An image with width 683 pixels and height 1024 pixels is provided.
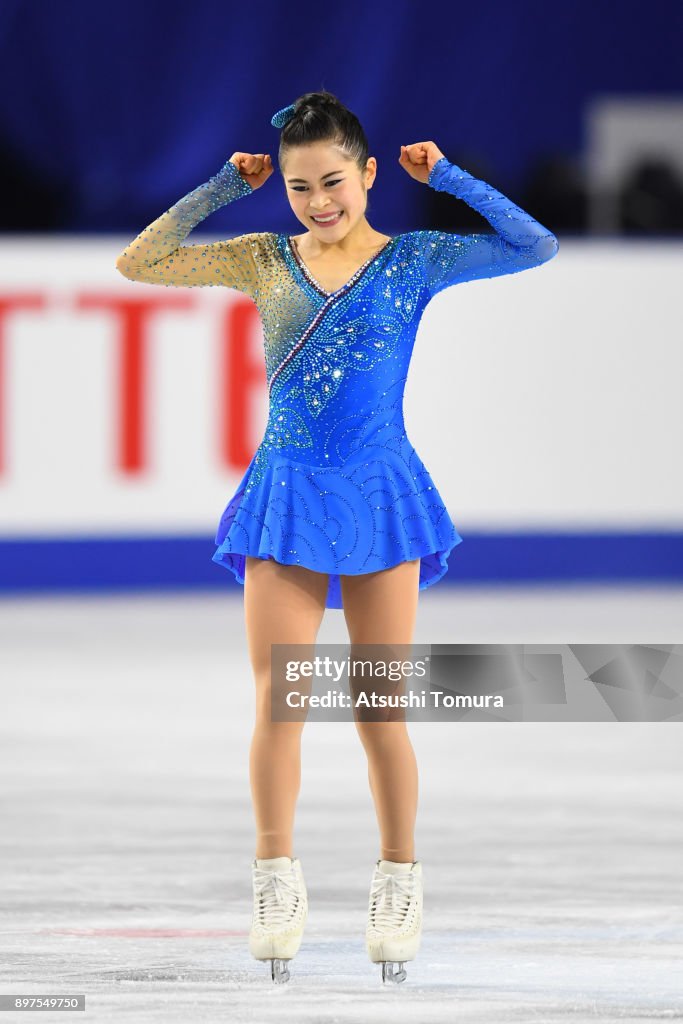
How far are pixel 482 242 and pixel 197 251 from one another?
Result: 42cm

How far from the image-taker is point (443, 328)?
23.0 ft

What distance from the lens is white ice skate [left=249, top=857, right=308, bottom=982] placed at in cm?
254

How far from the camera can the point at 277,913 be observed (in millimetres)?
2541

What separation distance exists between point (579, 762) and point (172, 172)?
380cm

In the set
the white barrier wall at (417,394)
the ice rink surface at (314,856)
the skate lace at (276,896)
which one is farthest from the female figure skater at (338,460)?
the white barrier wall at (417,394)

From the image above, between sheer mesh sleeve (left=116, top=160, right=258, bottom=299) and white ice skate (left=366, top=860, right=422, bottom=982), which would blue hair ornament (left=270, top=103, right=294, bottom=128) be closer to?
sheer mesh sleeve (left=116, top=160, right=258, bottom=299)

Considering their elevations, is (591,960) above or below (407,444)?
below

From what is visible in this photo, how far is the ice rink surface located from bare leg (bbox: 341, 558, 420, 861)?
0.72 ft

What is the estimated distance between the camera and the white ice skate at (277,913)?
2537 mm

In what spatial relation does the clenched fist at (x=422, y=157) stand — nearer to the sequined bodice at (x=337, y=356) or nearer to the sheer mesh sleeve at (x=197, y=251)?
the sequined bodice at (x=337, y=356)

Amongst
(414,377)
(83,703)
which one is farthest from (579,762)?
(414,377)

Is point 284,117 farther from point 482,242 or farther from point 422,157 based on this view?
point 482,242

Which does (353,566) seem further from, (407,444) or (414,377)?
(414,377)

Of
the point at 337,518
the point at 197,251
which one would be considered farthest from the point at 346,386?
A: the point at 197,251
